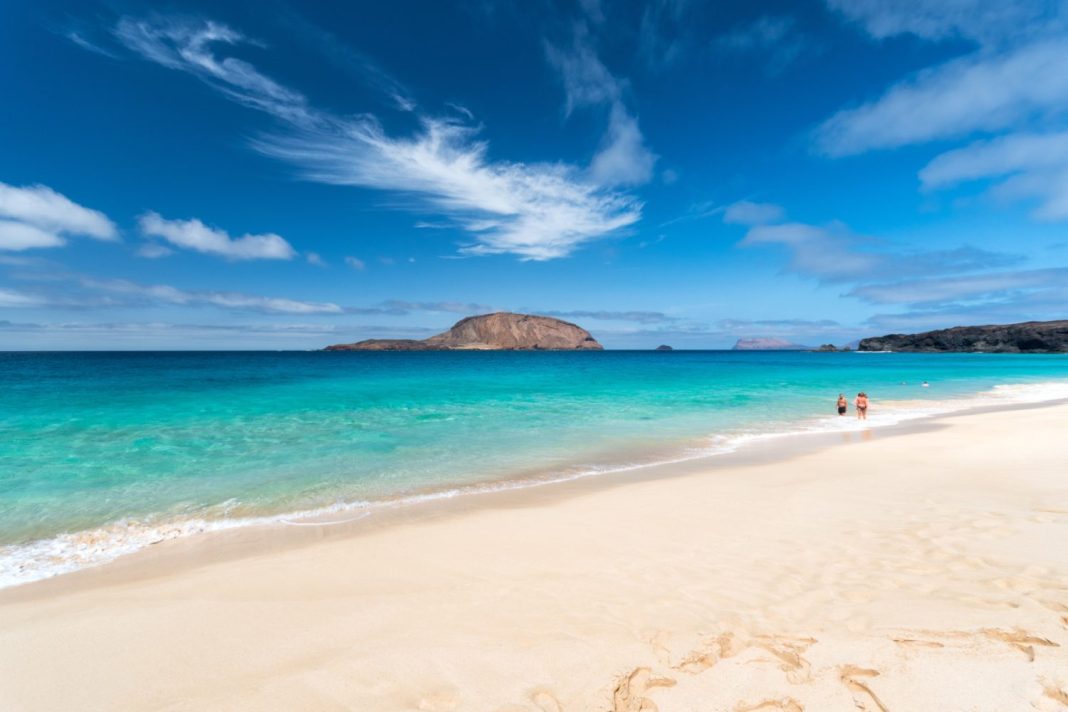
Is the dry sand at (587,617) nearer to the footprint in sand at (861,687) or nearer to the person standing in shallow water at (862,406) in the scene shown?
the footprint in sand at (861,687)

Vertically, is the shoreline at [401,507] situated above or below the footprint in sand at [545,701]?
below

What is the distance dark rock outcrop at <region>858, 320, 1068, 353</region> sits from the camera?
13038 centimetres

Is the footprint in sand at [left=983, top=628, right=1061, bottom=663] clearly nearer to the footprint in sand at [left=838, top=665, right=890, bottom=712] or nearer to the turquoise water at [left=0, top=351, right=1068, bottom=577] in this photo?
the footprint in sand at [left=838, top=665, right=890, bottom=712]

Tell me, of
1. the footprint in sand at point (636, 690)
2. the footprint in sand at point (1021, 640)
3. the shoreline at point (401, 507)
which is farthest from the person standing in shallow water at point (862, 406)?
the footprint in sand at point (636, 690)

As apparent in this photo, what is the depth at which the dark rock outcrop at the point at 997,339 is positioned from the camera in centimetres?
13038

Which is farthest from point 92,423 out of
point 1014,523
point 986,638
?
point 1014,523

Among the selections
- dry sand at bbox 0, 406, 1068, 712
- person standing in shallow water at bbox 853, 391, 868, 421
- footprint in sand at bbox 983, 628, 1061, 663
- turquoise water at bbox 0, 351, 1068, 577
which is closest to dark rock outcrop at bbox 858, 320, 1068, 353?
turquoise water at bbox 0, 351, 1068, 577

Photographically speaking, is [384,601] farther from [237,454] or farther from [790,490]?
[237,454]

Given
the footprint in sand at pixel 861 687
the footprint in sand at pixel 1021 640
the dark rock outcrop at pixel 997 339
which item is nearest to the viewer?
the footprint in sand at pixel 861 687

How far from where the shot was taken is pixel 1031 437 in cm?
1307

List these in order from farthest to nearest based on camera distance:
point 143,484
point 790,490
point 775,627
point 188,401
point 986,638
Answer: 1. point 188,401
2. point 143,484
3. point 790,490
4. point 775,627
5. point 986,638

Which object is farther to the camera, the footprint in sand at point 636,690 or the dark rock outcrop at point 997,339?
the dark rock outcrop at point 997,339

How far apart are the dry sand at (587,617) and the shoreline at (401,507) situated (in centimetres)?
25

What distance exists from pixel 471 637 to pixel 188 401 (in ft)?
85.7
